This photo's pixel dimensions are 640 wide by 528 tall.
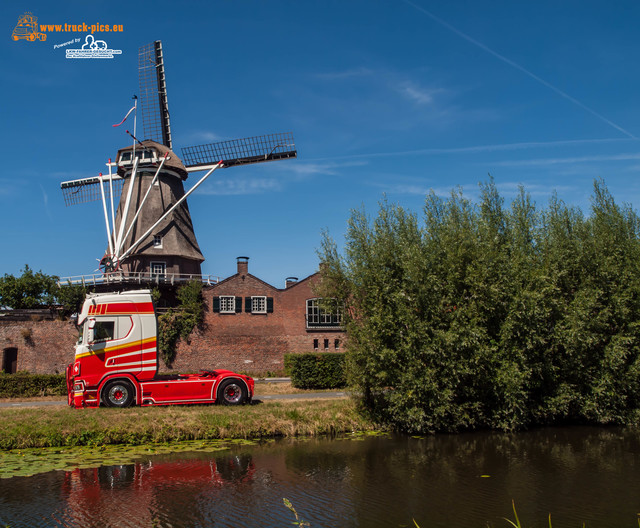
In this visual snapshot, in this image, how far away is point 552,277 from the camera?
18.3 metres

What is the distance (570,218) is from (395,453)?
1270 centimetres

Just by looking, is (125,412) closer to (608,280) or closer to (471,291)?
(471,291)

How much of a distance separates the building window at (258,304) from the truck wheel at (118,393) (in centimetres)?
1840

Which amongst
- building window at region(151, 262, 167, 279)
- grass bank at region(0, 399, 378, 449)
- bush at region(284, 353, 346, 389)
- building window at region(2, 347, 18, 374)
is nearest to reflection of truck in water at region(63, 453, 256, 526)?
grass bank at region(0, 399, 378, 449)

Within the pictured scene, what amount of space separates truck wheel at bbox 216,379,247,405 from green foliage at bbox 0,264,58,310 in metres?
22.5

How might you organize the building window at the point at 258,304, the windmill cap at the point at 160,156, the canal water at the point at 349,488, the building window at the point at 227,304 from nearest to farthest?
the canal water at the point at 349,488, the building window at the point at 227,304, the building window at the point at 258,304, the windmill cap at the point at 160,156

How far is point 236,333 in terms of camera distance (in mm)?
34438

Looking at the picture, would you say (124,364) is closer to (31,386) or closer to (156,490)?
(31,386)

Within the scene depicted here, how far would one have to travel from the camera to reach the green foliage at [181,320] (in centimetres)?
3275

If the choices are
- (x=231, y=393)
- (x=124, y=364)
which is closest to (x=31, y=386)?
(x=124, y=364)

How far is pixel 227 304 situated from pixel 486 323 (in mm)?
20887

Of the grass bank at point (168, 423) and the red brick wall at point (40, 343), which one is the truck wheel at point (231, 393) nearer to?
the grass bank at point (168, 423)

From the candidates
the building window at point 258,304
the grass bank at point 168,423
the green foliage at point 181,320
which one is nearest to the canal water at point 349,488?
the grass bank at point 168,423

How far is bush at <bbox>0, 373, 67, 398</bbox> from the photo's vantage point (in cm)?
2083
